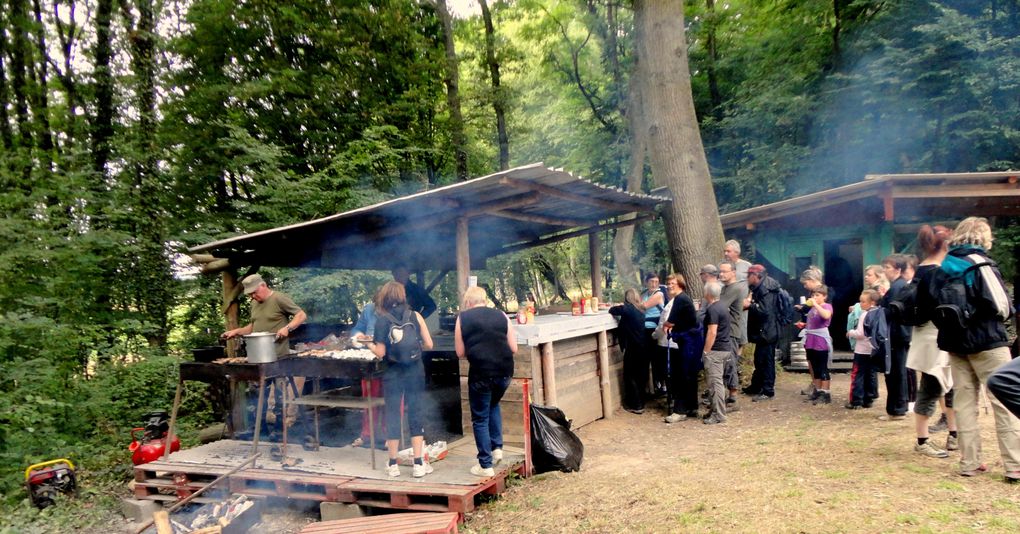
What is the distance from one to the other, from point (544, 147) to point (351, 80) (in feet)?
32.5

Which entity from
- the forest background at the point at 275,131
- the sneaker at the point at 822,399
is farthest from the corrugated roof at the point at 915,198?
the sneaker at the point at 822,399

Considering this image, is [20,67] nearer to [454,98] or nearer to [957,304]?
[454,98]

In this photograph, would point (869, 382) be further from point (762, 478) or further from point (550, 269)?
point (550, 269)

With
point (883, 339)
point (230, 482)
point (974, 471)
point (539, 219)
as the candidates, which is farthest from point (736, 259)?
point (230, 482)

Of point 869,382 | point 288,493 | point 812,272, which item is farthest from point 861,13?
point 288,493

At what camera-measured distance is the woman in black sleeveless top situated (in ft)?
16.1

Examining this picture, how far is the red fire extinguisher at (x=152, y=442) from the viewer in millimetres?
6547

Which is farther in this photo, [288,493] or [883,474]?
[288,493]

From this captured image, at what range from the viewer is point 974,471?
173 inches

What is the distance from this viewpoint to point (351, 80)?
15047 mm

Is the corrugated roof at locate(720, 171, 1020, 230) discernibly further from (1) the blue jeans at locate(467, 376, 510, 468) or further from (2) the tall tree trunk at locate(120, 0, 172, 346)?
(2) the tall tree trunk at locate(120, 0, 172, 346)

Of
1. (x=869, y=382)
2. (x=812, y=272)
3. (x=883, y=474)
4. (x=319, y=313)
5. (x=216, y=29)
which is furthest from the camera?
(x=216, y=29)

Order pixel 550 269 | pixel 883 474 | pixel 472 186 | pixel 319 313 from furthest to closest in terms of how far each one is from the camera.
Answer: pixel 550 269
pixel 319 313
pixel 472 186
pixel 883 474

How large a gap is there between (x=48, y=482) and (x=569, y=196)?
684cm
